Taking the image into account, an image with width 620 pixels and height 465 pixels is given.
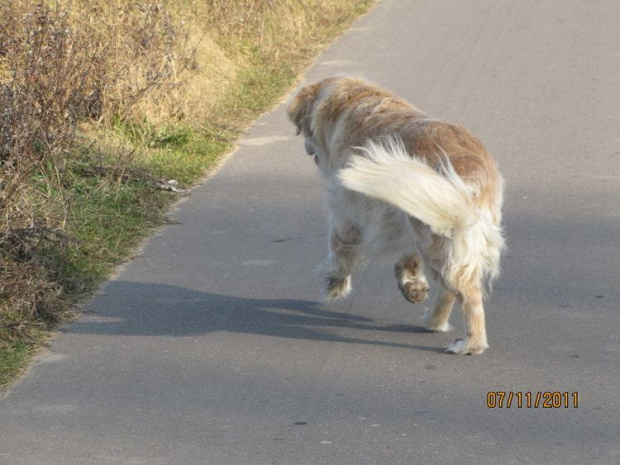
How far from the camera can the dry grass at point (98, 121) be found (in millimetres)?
6324

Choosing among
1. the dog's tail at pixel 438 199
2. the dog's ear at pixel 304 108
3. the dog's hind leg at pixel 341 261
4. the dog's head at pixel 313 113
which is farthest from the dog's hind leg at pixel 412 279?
the dog's ear at pixel 304 108

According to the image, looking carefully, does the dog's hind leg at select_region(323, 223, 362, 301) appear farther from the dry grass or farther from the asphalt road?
the dry grass

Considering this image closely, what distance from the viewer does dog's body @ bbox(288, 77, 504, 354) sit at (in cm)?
509

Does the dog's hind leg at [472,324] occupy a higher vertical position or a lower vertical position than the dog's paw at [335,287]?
higher

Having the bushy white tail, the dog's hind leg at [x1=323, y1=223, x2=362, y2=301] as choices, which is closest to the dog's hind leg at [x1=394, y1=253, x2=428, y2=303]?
the dog's hind leg at [x1=323, y1=223, x2=362, y2=301]

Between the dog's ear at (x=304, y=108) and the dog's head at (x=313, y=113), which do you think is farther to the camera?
the dog's ear at (x=304, y=108)

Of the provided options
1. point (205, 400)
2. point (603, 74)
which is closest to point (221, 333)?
point (205, 400)

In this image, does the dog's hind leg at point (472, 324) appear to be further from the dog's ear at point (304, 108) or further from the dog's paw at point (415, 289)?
the dog's ear at point (304, 108)

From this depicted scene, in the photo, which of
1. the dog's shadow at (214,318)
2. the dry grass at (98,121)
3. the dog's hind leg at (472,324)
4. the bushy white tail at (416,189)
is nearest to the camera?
the bushy white tail at (416,189)

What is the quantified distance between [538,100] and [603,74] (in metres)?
1.35

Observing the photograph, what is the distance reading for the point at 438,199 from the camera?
16.5ft
